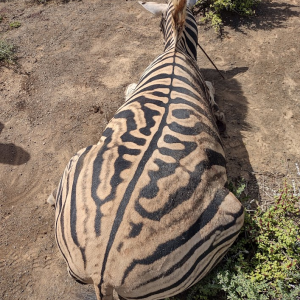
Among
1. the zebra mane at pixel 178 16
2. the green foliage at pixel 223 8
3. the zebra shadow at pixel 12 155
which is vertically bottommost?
the zebra shadow at pixel 12 155

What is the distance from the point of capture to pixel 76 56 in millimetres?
7168

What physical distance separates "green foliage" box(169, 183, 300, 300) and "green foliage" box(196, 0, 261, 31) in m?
4.90

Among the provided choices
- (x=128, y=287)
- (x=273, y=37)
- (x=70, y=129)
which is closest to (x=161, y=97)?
(x=128, y=287)

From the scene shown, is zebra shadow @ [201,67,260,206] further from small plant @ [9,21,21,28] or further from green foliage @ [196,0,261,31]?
small plant @ [9,21,21,28]

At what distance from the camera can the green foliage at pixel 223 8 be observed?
7297 mm

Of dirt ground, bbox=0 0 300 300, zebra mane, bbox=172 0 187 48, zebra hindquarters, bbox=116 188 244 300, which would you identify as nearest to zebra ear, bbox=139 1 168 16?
dirt ground, bbox=0 0 300 300

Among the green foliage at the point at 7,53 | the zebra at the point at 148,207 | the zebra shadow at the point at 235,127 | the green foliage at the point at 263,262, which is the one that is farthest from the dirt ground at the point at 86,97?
the zebra at the point at 148,207

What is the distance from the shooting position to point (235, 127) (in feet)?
17.9

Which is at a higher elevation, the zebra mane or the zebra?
the zebra mane

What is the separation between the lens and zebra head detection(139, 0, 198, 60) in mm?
4527

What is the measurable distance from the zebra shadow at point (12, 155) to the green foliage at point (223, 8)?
16.6 feet

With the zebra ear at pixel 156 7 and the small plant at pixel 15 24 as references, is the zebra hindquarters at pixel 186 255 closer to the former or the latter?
the zebra ear at pixel 156 7

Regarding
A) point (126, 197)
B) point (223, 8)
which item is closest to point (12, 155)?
point (126, 197)

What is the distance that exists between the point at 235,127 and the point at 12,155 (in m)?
3.91
